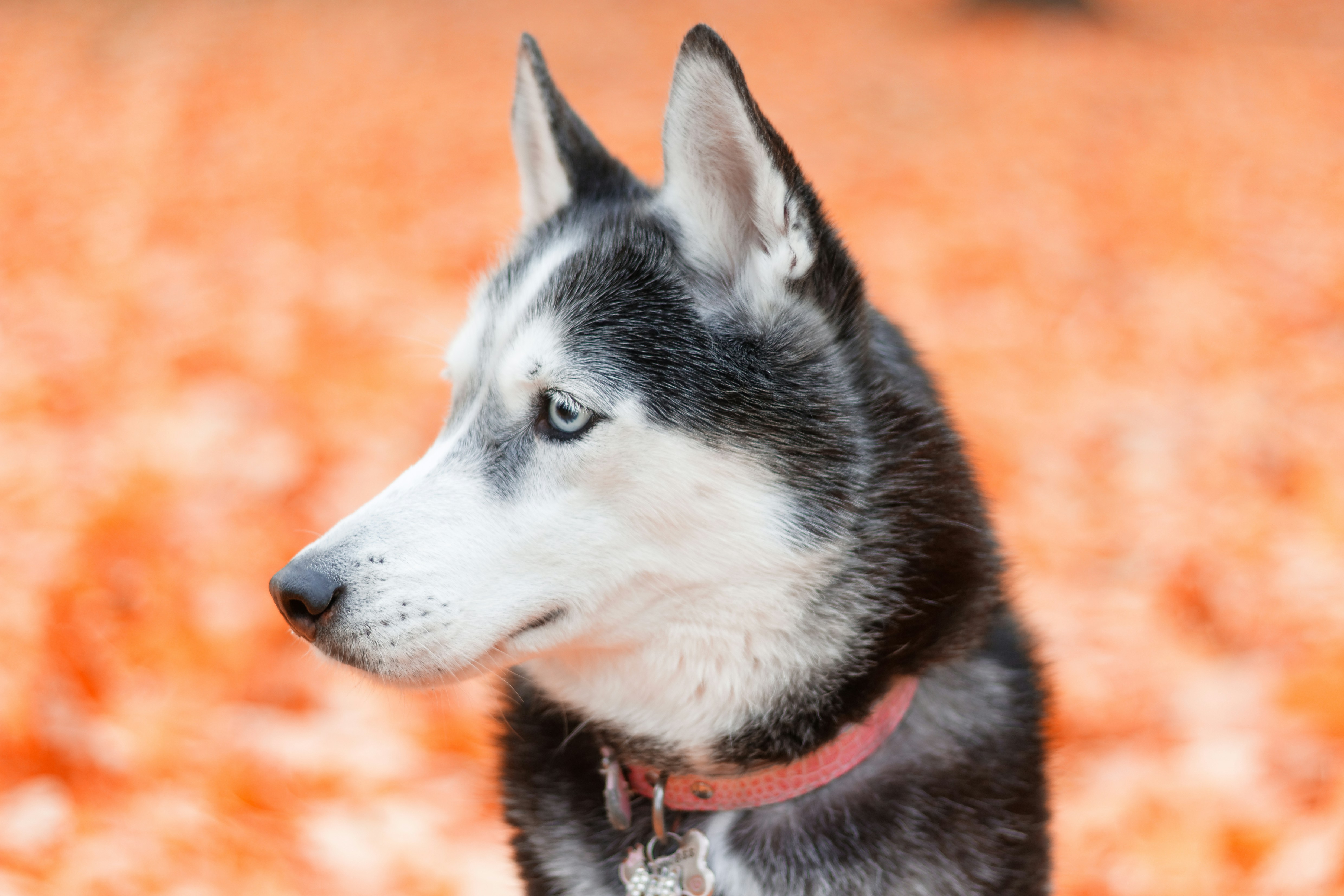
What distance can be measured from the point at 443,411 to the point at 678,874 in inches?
125

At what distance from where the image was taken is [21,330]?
5.00m

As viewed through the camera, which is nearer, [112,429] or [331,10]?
[112,429]

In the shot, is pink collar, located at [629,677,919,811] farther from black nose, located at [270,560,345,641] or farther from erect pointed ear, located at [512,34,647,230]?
erect pointed ear, located at [512,34,647,230]

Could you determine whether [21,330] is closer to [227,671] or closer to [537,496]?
[227,671]

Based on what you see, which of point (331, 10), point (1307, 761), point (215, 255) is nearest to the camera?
point (1307, 761)

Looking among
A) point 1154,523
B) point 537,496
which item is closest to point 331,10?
point 1154,523

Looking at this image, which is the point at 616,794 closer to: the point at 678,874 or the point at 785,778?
the point at 678,874

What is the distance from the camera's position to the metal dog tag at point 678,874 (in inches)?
78.3

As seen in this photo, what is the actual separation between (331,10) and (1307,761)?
12.5 meters

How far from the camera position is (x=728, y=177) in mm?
2016

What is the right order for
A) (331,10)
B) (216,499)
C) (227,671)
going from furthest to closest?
(331,10) → (216,499) → (227,671)

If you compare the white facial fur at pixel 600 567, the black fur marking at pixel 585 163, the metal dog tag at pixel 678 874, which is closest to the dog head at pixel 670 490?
the white facial fur at pixel 600 567

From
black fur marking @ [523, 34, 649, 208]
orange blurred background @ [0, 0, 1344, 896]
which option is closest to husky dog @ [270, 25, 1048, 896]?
black fur marking @ [523, 34, 649, 208]

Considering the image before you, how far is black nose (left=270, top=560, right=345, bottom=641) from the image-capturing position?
180 centimetres
